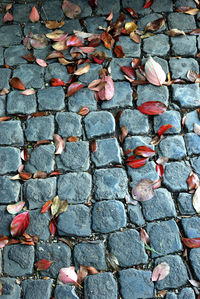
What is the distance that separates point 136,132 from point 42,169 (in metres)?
0.67

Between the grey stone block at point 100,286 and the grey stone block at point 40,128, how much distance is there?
3.11ft

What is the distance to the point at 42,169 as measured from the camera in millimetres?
2262

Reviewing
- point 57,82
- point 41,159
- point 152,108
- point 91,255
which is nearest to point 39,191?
point 41,159

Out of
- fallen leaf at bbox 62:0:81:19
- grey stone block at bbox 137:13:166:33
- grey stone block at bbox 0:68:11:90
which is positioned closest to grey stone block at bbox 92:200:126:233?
grey stone block at bbox 0:68:11:90

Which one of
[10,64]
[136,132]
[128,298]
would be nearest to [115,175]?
[136,132]

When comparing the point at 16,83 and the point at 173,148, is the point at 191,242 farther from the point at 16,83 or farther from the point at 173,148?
the point at 16,83

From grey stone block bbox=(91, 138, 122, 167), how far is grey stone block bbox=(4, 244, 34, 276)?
68 centimetres

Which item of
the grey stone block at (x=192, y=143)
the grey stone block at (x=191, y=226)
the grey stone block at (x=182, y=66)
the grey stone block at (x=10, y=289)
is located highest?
the grey stone block at (x=182, y=66)

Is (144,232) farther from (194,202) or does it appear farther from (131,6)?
(131,6)

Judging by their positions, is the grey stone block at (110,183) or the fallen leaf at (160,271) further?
the grey stone block at (110,183)

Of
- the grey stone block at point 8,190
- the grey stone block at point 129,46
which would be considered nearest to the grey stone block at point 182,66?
the grey stone block at point 129,46

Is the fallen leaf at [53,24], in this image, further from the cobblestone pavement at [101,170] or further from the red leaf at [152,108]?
the red leaf at [152,108]

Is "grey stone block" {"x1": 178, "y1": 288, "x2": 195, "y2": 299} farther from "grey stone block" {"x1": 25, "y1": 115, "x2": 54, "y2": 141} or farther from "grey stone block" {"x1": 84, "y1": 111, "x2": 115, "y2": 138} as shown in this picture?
"grey stone block" {"x1": 25, "y1": 115, "x2": 54, "y2": 141}

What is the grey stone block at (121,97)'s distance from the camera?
2.48 meters
